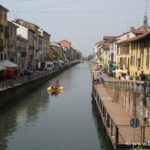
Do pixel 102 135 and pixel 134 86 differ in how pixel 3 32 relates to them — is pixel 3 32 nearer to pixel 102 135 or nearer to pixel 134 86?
pixel 134 86

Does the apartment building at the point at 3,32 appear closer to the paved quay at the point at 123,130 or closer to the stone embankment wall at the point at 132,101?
the stone embankment wall at the point at 132,101

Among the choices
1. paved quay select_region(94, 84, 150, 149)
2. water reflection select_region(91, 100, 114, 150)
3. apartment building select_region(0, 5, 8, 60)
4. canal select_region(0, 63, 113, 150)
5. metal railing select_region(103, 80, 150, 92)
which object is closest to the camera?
paved quay select_region(94, 84, 150, 149)

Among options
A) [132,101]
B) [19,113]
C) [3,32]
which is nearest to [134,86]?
[132,101]

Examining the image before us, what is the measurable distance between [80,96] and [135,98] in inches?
1038

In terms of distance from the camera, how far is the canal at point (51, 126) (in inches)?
1050

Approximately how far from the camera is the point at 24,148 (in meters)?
25.6

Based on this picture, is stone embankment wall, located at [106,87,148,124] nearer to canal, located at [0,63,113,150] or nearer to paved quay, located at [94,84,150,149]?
paved quay, located at [94,84,150,149]

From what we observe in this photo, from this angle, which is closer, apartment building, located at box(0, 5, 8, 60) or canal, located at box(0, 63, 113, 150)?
canal, located at box(0, 63, 113, 150)

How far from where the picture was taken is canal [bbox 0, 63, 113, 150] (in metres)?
26.7

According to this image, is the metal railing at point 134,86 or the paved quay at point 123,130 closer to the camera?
the paved quay at point 123,130

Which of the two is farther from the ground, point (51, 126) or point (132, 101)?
point (132, 101)

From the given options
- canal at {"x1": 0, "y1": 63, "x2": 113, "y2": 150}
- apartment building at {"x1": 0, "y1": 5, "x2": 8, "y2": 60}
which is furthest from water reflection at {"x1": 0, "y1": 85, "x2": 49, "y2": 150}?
apartment building at {"x1": 0, "y1": 5, "x2": 8, "y2": 60}

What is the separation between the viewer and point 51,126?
32.7 m

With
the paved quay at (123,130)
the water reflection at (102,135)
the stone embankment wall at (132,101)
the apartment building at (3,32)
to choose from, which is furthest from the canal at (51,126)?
the apartment building at (3,32)
